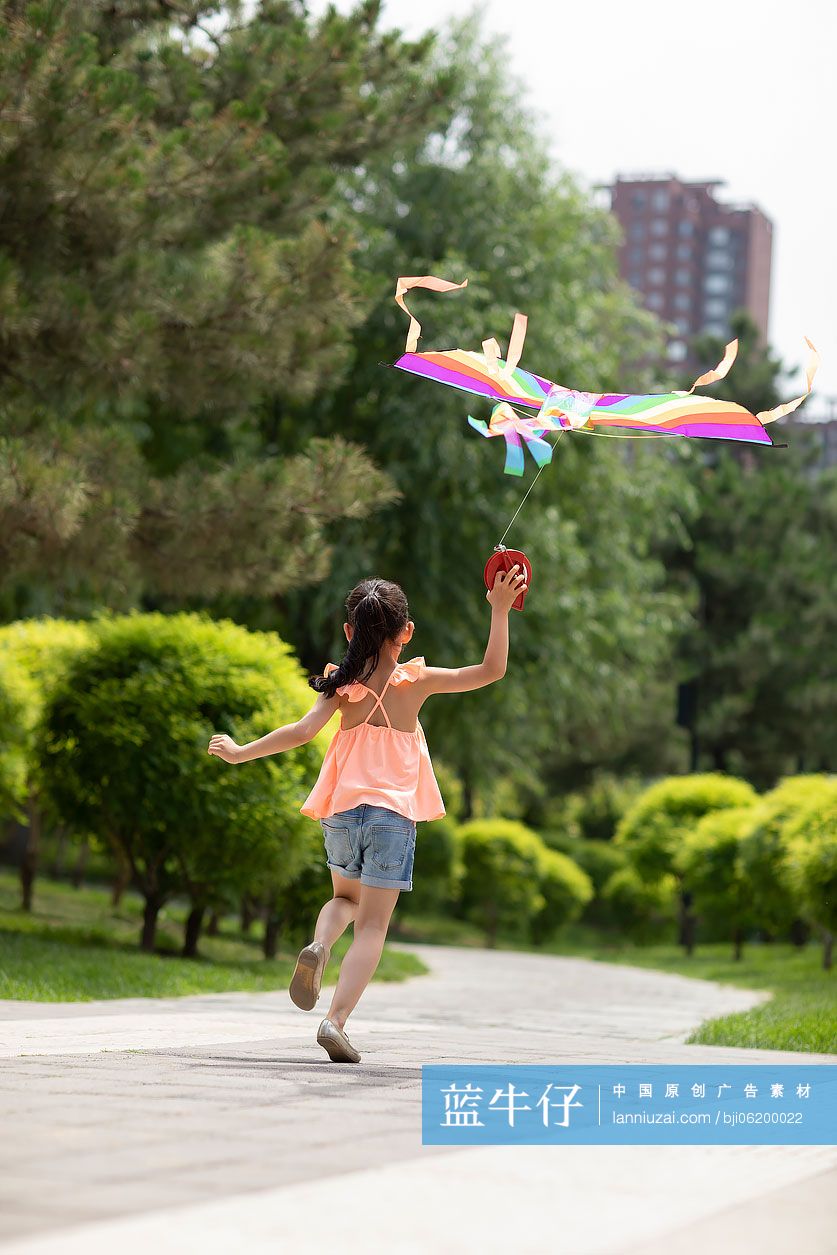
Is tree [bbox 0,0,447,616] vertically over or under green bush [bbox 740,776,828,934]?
over

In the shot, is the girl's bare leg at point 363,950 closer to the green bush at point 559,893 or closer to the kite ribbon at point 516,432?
the kite ribbon at point 516,432

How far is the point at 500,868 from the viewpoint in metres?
28.3

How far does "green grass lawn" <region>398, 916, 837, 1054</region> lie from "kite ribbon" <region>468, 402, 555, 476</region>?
3.53 metres

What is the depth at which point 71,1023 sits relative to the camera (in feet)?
23.7

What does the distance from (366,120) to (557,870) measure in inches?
737

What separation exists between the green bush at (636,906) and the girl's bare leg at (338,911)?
80.4 ft

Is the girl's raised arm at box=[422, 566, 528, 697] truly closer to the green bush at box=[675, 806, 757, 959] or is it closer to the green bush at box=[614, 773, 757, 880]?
the green bush at box=[675, 806, 757, 959]

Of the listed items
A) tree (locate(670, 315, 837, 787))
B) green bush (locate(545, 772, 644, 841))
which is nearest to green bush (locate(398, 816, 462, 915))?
tree (locate(670, 315, 837, 787))

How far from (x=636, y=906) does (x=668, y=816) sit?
8.51 metres

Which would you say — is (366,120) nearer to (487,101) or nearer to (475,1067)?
(487,101)

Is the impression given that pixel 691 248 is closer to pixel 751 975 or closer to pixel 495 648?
pixel 751 975

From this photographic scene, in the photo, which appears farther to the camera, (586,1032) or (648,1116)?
(586,1032)

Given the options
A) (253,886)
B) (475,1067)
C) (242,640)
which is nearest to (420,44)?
(242,640)

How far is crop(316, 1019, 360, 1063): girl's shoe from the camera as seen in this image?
218 inches
